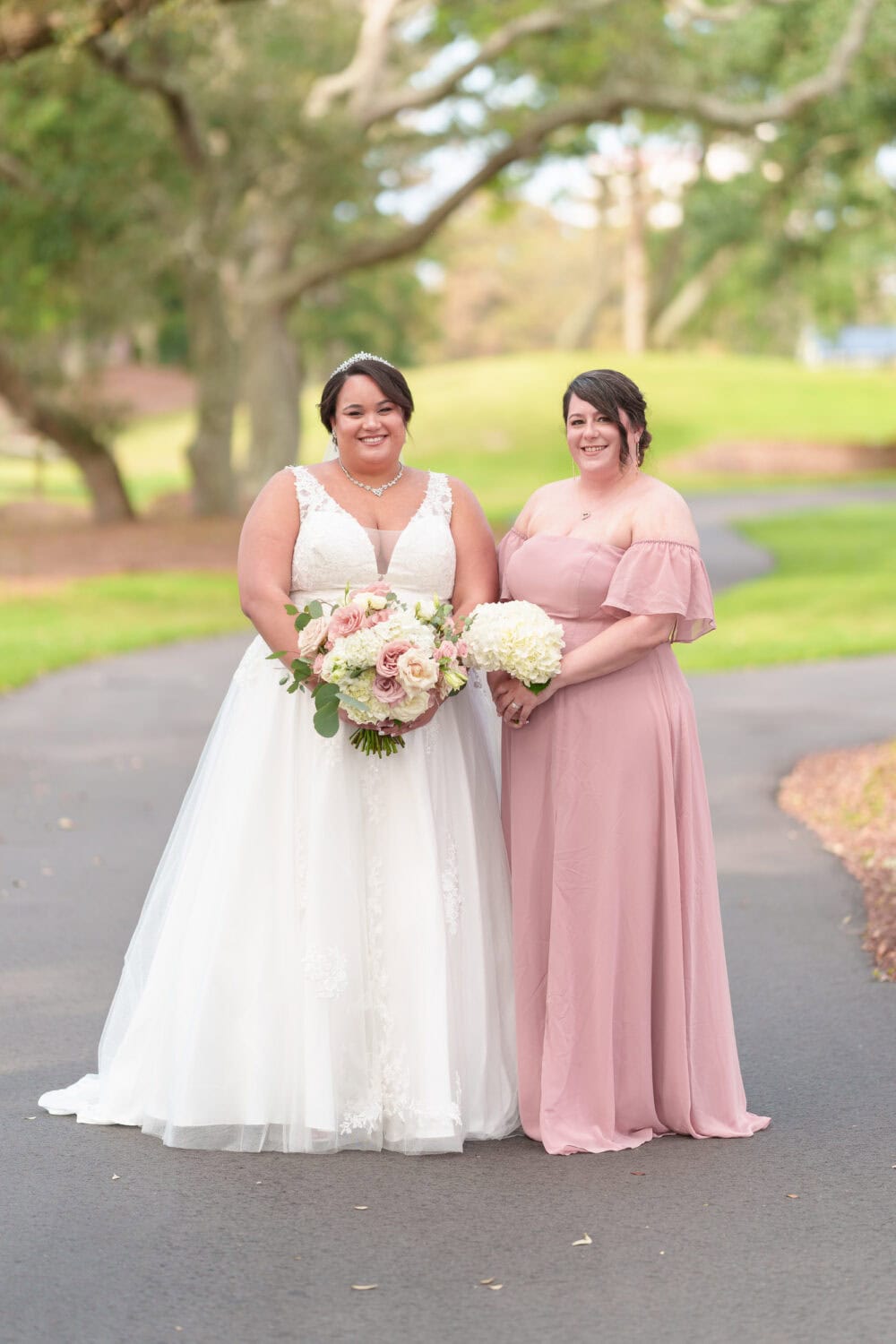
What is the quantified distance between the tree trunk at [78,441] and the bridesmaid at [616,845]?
25125 mm

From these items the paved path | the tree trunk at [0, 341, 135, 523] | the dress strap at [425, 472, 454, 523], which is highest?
the tree trunk at [0, 341, 135, 523]

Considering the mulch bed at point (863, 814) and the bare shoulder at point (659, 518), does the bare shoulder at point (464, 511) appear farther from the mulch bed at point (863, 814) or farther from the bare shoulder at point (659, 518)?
the mulch bed at point (863, 814)

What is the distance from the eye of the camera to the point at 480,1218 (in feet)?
15.1

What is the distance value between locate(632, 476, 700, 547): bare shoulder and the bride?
1.77 ft

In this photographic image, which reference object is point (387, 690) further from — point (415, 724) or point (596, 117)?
point (596, 117)

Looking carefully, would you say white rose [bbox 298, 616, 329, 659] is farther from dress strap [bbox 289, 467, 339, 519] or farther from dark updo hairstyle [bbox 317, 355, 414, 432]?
dark updo hairstyle [bbox 317, 355, 414, 432]

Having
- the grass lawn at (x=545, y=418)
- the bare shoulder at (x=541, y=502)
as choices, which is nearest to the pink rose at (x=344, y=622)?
the bare shoulder at (x=541, y=502)

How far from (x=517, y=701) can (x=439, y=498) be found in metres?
0.70

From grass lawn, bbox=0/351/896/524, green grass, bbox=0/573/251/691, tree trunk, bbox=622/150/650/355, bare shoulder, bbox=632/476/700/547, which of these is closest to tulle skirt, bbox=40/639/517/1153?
bare shoulder, bbox=632/476/700/547

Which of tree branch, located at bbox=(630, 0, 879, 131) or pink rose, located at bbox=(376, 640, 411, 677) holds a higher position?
tree branch, located at bbox=(630, 0, 879, 131)

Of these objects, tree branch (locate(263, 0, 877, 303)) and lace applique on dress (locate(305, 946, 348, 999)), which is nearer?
lace applique on dress (locate(305, 946, 348, 999))

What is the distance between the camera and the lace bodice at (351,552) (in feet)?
17.5

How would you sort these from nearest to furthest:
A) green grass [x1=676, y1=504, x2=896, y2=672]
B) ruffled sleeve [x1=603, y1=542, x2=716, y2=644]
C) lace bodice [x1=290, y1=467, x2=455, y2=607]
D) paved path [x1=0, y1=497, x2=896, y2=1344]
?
paved path [x1=0, y1=497, x2=896, y2=1344] → ruffled sleeve [x1=603, y1=542, x2=716, y2=644] → lace bodice [x1=290, y1=467, x2=455, y2=607] → green grass [x1=676, y1=504, x2=896, y2=672]

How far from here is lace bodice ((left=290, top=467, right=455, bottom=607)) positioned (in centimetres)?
532
